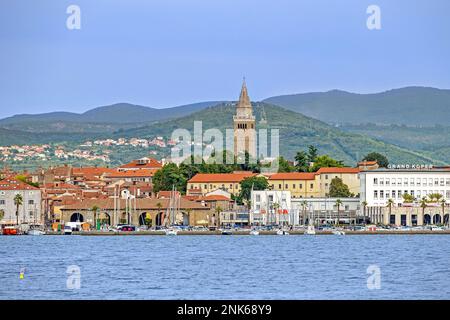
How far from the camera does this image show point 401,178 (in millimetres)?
129750

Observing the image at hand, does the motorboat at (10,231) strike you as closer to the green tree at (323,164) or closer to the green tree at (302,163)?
the green tree at (323,164)

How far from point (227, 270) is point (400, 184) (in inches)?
2861

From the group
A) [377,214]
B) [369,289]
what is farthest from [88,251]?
[377,214]

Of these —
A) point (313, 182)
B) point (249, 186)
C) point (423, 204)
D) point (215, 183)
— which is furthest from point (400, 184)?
point (215, 183)

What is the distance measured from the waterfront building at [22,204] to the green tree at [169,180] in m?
16.5

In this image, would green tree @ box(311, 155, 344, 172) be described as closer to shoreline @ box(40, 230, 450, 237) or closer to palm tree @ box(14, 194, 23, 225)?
palm tree @ box(14, 194, 23, 225)

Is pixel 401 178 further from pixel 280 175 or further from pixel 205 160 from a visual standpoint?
pixel 205 160

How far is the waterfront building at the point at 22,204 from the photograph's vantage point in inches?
5030

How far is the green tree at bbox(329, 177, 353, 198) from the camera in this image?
134375 mm

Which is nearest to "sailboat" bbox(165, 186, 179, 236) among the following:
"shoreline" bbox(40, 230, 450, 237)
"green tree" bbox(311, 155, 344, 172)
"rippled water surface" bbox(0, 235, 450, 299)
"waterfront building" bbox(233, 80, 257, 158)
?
"shoreline" bbox(40, 230, 450, 237)

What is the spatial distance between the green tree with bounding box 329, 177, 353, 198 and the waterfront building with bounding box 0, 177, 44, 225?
29.5 metres

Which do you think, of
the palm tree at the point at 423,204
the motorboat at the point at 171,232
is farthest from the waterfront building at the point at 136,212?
the palm tree at the point at 423,204

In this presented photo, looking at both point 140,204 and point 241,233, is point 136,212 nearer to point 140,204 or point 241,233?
point 140,204

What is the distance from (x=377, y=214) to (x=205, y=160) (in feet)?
131
